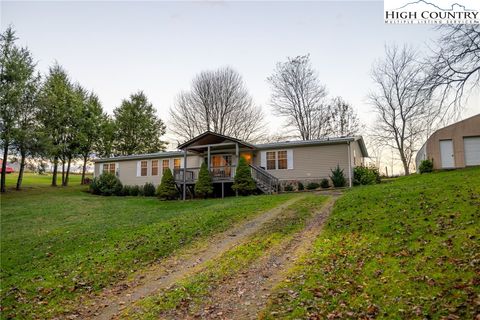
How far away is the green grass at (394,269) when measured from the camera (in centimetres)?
446

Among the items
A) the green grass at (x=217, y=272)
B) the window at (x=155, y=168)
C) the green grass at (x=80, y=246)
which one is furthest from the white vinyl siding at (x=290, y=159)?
the window at (x=155, y=168)

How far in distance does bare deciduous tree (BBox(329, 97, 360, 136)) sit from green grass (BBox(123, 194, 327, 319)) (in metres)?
23.3

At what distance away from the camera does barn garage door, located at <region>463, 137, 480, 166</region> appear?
790 inches

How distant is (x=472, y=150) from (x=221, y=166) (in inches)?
661

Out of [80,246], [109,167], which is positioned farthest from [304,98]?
[80,246]

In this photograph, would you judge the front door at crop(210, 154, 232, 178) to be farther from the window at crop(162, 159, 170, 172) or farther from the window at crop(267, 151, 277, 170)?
the window at crop(162, 159, 170, 172)

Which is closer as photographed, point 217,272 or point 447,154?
point 217,272

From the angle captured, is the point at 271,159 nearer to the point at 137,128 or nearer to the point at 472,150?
the point at 472,150

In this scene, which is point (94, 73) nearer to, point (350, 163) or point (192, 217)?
point (192, 217)

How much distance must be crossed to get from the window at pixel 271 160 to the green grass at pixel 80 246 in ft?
22.1

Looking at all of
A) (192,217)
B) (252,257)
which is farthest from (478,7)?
(192,217)

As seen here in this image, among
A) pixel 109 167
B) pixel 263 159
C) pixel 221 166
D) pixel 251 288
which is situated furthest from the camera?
Result: pixel 109 167

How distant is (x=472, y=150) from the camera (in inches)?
796

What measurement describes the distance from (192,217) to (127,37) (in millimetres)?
9743
